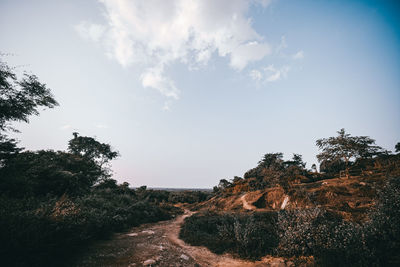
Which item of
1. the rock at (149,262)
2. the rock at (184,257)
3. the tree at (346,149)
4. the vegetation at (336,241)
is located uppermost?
the tree at (346,149)

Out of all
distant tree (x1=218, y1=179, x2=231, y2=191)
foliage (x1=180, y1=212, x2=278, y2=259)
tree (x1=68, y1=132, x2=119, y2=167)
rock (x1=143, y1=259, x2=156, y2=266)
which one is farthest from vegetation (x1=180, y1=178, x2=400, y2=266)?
tree (x1=68, y1=132, x2=119, y2=167)

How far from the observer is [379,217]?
4.86 m

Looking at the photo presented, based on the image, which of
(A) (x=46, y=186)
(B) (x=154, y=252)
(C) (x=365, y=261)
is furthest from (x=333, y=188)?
(A) (x=46, y=186)

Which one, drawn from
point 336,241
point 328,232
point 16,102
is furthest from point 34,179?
point 328,232

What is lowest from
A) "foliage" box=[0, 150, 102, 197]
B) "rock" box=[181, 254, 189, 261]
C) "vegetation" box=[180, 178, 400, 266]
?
"rock" box=[181, 254, 189, 261]

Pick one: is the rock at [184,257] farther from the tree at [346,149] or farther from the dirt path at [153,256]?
the tree at [346,149]

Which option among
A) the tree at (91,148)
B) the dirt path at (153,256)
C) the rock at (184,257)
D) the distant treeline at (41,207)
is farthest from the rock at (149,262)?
the tree at (91,148)

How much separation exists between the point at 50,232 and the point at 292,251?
315 inches

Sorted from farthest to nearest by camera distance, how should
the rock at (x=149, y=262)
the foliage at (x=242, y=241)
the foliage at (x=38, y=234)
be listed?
the foliage at (x=242, y=241), the rock at (x=149, y=262), the foliage at (x=38, y=234)

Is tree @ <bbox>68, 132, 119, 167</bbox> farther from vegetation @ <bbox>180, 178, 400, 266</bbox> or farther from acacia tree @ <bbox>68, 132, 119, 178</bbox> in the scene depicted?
vegetation @ <bbox>180, 178, 400, 266</bbox>

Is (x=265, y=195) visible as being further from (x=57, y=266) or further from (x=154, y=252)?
(x=57, y=266)

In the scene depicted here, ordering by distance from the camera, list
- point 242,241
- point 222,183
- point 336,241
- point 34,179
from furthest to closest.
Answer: point 222,183 < point 34,179 < point 242,241 < point 336,241

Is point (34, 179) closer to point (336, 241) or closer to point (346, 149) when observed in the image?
point (336, 241)

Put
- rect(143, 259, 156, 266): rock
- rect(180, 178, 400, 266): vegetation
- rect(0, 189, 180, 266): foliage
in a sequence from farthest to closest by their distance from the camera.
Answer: rect(143, 259, 156, 266): rock, rect(180, 178, 400, 266): vegetation, rect(0, 189, 180, 266): foliage
